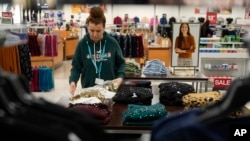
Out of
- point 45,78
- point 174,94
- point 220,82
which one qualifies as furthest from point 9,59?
point 220,82

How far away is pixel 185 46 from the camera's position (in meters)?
4.90

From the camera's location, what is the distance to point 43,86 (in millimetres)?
7199

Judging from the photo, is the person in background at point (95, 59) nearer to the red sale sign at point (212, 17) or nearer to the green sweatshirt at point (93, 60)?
the green sweatshirt at point (93, 60)

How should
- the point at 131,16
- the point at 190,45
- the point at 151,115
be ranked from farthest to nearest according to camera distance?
the point at 131,16
the point at 190,45
the point at 151,115

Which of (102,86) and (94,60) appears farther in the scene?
(94,60)

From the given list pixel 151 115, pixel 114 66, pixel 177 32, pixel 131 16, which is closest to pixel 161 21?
pixel 131 16

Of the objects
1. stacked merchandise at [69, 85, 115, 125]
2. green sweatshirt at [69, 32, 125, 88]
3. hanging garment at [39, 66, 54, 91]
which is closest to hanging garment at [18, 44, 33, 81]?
green sweatshirt at [69, 32, 125, 88]

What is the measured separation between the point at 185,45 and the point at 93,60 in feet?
6.67

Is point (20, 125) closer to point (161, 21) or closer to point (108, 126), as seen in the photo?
point (108, 126)

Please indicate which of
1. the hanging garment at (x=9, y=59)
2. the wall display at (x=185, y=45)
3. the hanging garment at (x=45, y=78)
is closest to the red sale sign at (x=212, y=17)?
the hanging garment at (x=45, y=78)

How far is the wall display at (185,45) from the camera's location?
16.0 ft

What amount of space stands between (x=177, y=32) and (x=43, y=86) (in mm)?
3573

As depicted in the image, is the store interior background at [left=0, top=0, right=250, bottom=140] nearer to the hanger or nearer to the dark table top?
the hanger

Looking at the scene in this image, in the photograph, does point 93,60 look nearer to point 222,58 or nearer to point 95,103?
point 95,103
